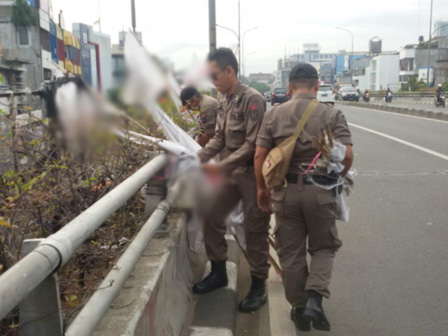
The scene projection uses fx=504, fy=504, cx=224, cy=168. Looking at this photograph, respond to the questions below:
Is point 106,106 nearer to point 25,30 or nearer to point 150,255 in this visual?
point 25,30

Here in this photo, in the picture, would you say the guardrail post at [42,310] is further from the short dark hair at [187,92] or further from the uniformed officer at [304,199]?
the uniformed officer at [304,199]

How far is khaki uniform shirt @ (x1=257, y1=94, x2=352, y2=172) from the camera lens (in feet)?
9.79

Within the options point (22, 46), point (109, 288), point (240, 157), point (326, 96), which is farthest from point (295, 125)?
point (326, 96)

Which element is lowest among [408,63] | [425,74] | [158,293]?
[158,293]

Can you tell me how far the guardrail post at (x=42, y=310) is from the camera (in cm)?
162

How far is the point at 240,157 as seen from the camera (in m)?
2.40

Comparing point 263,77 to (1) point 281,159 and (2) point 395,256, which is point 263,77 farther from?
(2) point 395,256

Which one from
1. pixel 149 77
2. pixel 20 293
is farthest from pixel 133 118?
pixel 20 293

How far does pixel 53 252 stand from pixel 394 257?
374cm

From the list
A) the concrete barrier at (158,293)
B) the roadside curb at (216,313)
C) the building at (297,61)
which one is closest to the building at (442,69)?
the building at (297,61)

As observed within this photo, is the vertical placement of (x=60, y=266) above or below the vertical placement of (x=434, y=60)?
below

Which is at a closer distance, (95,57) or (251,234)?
(95,57)

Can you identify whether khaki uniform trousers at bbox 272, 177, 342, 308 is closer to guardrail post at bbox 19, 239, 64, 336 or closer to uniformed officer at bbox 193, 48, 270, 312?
uniformed officer at bbox 193, 48, 270, 312

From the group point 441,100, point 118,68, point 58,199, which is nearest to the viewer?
point 118,68
